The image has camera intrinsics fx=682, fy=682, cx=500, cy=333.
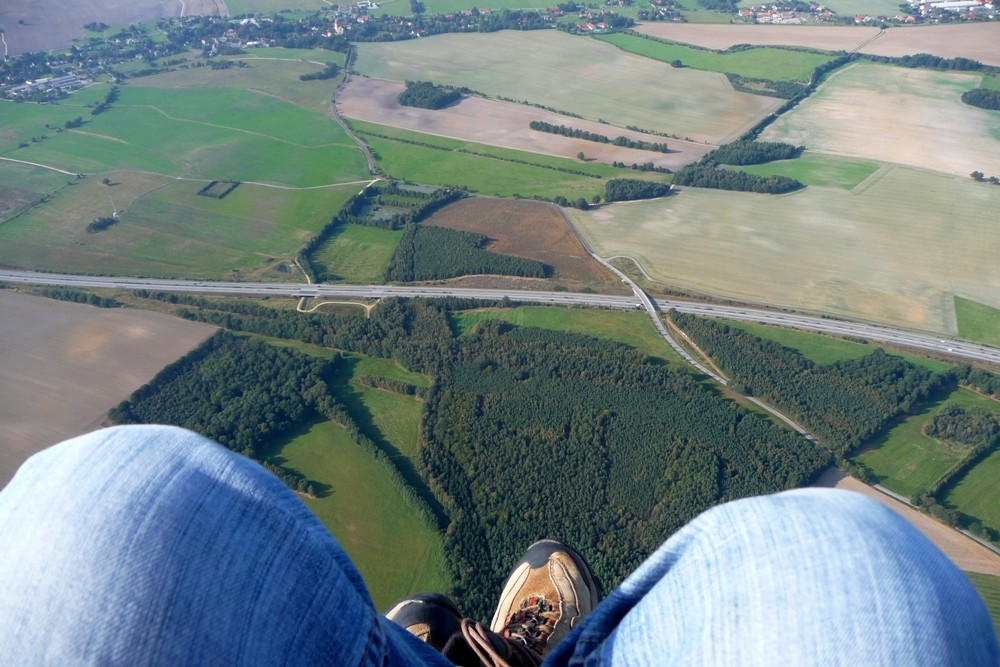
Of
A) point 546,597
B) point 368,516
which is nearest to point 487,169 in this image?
point 368,516

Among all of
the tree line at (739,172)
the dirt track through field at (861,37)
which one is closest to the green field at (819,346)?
the tree line at (739,172)

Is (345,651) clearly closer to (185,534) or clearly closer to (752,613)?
(185,534)

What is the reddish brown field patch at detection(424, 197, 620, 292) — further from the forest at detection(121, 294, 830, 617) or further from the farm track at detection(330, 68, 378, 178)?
the farm track at detection(330, 68, 378, 178)

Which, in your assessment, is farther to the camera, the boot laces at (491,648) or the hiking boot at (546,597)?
the hiking boot at (546,597)

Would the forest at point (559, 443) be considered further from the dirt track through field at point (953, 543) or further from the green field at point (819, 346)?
the green field at point (819, 346)

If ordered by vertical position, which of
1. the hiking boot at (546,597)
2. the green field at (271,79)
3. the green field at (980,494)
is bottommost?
the green field at (980,494)

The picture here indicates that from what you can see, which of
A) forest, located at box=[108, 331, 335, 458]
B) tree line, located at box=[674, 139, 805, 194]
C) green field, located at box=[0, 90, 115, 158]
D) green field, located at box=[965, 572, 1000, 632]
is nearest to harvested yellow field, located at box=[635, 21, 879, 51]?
tree line, located at box=[674, 139, 805, 194]

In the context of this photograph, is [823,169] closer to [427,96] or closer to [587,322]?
[587,322]
